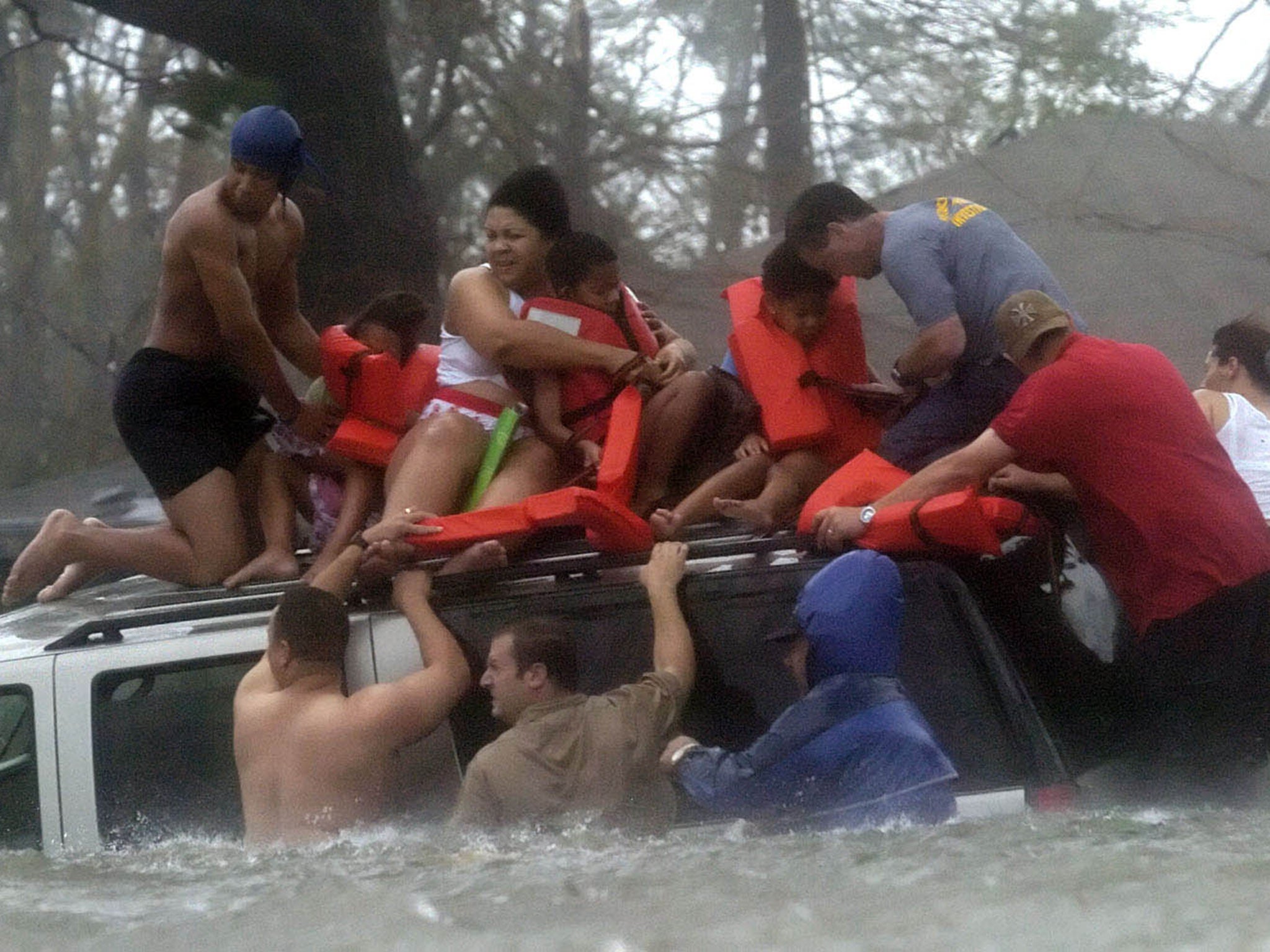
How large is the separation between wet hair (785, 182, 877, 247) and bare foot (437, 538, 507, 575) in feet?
4.75

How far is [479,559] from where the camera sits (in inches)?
164

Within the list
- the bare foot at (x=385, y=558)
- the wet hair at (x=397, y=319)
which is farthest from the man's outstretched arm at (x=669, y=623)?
the wet hair at (x=397, y=319)

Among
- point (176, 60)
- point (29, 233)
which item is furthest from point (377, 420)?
point (29, 233)

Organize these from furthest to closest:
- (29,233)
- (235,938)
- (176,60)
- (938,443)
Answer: (29,233) → (176,60) → (938,443) → (235,938)

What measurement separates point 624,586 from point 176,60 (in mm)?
6251

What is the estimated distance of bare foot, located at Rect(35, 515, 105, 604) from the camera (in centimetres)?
507

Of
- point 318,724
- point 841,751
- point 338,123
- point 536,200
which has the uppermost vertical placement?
point 338,123

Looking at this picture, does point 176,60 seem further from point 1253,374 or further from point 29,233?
point 29,233

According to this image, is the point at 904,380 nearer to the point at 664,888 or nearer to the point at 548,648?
the point at 548,648

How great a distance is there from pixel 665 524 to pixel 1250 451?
1693mm

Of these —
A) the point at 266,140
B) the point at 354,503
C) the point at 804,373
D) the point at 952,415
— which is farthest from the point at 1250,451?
the point at 266,140

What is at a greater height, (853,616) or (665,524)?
(665,524)

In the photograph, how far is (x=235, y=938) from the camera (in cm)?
348

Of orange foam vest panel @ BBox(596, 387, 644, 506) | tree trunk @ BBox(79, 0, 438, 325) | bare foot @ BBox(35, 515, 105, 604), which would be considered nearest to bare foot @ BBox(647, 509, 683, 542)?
orange foam vest panel @ BBox(596, 387, 644, 506)
